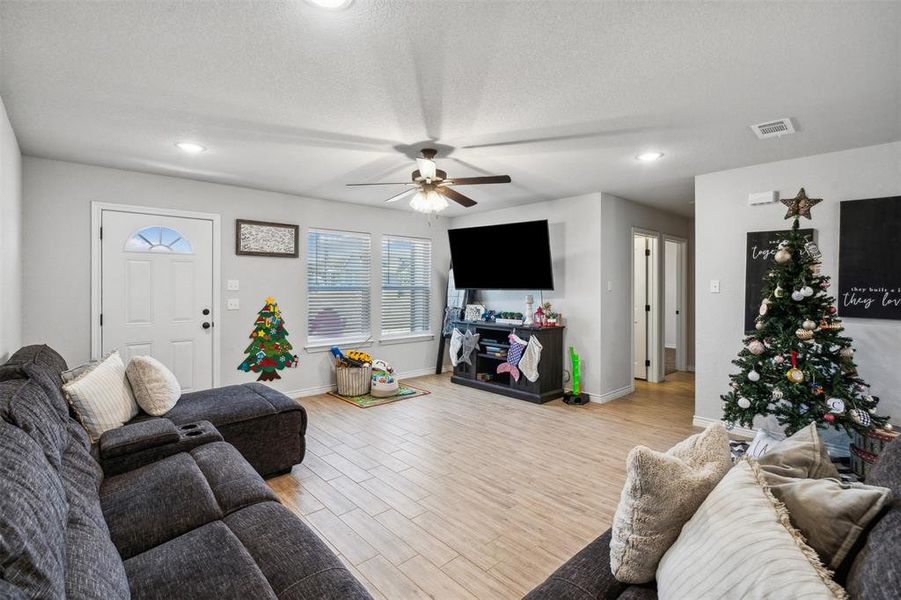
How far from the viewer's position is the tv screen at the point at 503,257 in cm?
495

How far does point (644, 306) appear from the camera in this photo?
19.9 feet

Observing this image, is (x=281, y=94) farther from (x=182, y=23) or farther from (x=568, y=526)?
(x=568, y=526)

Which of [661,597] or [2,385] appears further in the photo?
[2,385]

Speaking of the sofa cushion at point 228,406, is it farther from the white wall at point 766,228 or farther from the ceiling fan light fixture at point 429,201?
the white wall at point 766,228

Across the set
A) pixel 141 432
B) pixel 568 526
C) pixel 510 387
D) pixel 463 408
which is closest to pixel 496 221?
pixel 510 387

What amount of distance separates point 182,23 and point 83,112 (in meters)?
1.44

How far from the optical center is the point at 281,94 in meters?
2.39

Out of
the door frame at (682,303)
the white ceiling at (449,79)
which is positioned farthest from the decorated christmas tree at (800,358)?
the door frame at (682,303)

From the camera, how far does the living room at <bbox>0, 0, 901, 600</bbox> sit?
1.19 meters

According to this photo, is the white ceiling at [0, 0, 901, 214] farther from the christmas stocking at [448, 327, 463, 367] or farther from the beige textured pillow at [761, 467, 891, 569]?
the christmas stocking at [448, 327, 463, 367]

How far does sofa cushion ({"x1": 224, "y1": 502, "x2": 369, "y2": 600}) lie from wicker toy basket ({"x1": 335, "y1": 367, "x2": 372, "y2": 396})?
3.38 m

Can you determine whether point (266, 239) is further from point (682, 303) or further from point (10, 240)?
point (682, 303)

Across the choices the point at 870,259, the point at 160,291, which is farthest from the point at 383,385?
the point at 870,259

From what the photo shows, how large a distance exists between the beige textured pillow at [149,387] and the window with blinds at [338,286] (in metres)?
2.42
